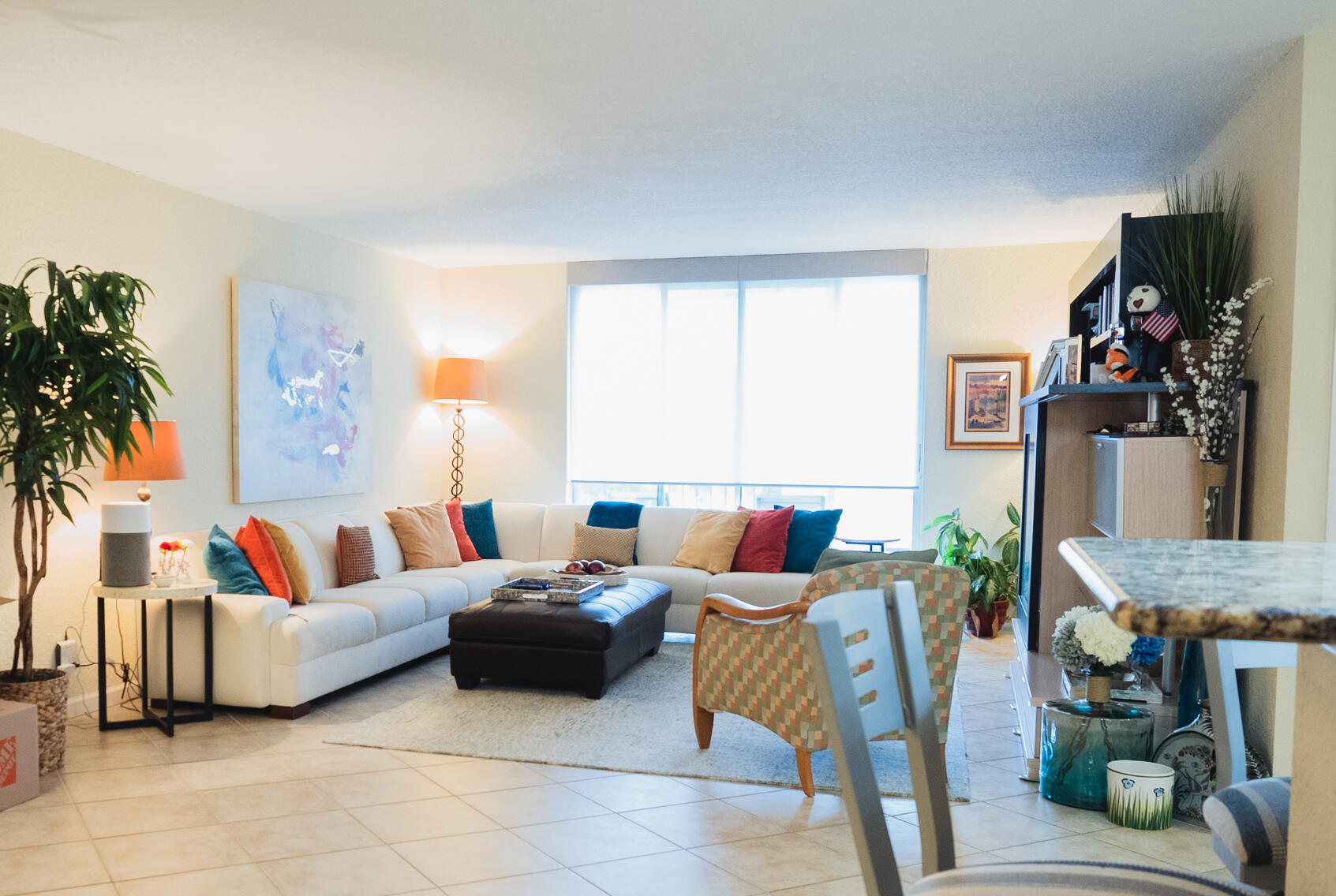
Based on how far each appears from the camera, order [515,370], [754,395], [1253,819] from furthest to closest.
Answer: [515,370], [754,395], [1253,819]

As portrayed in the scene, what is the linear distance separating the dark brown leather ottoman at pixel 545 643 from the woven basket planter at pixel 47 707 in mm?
1759

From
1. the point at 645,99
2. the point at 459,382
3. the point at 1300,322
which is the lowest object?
the point at 459,382

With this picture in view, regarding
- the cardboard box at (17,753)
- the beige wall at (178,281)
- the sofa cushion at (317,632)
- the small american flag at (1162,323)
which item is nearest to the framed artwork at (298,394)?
the beige wall at (178,281)

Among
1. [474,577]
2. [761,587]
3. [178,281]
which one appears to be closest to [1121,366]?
[761,587]

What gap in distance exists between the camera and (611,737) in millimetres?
4344

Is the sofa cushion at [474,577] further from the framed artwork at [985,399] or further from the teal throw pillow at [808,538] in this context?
the framed artwork at [985,399]

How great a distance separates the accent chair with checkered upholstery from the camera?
3.57 metres

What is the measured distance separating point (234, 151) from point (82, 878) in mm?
3159

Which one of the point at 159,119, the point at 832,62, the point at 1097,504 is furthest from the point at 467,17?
the point at 1097,504

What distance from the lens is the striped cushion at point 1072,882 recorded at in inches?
41.7

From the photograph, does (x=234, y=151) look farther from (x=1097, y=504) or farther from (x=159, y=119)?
(x=1097, y=504)

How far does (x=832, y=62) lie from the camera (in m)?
3.50

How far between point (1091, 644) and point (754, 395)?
4314 mm

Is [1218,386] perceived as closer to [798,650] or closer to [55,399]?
[798,650]
